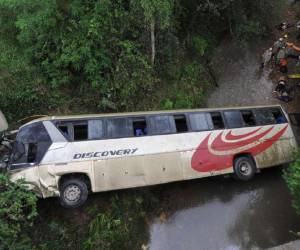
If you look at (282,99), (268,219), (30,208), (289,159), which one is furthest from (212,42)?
(30,208)

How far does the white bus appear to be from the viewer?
409 inches

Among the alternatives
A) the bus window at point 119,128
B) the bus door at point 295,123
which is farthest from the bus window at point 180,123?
the bus door at point 295,123

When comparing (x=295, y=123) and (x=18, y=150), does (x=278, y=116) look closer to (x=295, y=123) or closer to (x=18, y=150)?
(x=295, y=123)

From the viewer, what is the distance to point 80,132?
35.8ft

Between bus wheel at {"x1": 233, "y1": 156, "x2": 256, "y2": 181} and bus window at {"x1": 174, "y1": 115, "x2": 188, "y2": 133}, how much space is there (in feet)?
8.25

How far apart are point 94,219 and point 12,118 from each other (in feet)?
17.8

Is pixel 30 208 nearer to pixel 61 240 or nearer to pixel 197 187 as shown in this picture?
pixel 61 240

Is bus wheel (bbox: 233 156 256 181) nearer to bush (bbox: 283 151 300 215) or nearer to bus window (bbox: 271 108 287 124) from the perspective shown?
bus window (bbox: 271 108 287 124)

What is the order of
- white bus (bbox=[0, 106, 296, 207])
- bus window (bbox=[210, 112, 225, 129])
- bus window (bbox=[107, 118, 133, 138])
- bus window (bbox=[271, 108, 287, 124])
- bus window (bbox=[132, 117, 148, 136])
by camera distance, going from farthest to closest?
1. bus window (bbox=[271, 108, 287, 124])
2. bus window (bbox=[210, 112, 225, 129])
3. bus window (bbox=[132, 117, 148, 136])
4. bus window (bbox=[107, 118, 133, 138])
5. white bus (bbox=[0, 106, 296, 207])

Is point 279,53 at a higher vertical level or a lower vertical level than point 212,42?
lower

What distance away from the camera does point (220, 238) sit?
11.7 meters

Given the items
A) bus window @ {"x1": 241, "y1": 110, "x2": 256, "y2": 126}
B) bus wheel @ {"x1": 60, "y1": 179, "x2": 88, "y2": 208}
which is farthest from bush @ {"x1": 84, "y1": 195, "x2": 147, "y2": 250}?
bus window @ {"x1": 241, "y1": 110, "x2": 256, "y2": 126}

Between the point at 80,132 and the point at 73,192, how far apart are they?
1.84 m

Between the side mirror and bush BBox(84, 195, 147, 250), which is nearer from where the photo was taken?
the side mirror
